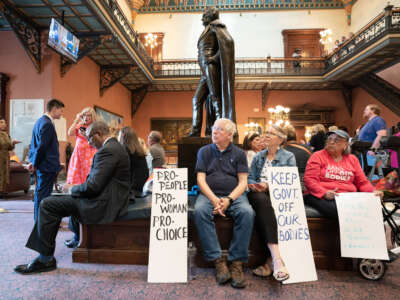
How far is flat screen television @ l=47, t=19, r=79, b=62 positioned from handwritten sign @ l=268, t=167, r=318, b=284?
18.7ft

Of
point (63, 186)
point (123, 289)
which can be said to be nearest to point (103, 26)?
point (63, 186)

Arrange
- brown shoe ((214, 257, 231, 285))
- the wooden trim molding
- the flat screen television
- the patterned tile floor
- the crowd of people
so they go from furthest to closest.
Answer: the wooden trim molding < the flat screen television < the crowd of people < brown shoe ((214, 257, 231, 285)) < the patterned tile floor

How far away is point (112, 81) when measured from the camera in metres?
9.96

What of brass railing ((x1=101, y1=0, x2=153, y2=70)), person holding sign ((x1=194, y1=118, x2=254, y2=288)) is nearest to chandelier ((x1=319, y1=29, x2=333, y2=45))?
brass railing ((x1=101, y1=0, x2=153, y2=70))

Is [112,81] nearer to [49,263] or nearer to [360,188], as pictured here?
[49,263]

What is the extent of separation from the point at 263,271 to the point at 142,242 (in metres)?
1.08

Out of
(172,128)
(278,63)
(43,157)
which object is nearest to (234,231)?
(43,157)

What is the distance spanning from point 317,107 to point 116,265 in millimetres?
13159

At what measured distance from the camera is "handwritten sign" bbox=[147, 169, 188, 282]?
197 cm

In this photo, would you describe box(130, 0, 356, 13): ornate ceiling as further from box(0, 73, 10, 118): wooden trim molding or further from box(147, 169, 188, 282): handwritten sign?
box(147, 169, 188, 282): handwritten sign

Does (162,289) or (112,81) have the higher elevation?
(112,81)

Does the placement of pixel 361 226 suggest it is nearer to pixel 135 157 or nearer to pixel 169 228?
pixel 169 228

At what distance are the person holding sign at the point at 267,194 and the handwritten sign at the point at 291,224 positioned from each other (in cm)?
10

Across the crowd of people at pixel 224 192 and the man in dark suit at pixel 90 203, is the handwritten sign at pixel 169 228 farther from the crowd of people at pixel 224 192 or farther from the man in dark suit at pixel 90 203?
the man in dark suit at pixel 90 203
